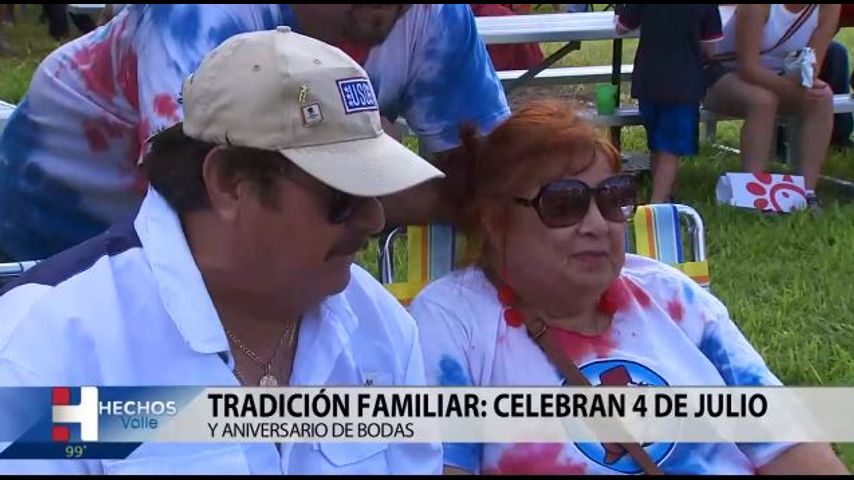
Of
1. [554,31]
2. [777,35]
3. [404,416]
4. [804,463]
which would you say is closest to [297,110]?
[404,416]

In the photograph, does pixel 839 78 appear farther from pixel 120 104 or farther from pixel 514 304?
pixel 120 104

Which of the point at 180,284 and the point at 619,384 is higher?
the point at 180,284

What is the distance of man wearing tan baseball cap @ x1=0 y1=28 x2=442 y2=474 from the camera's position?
5.77 ft

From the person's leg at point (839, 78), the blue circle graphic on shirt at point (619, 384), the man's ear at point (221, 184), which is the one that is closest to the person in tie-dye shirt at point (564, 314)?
the blue circle graphic on shirt at point (619, 384)

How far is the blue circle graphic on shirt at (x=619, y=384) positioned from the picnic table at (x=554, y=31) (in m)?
3.59

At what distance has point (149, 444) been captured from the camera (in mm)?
1845

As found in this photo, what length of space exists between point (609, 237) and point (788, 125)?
4.72m

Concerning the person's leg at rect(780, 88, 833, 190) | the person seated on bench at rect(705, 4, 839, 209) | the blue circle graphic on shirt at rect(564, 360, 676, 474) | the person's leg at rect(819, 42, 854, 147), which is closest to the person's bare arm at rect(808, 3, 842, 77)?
the person seated on bench at rect(705, 4, 839, 209)

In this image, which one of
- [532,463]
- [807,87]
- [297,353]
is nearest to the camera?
[297,353]

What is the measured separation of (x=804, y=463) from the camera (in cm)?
245

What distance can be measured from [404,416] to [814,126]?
4.80 m

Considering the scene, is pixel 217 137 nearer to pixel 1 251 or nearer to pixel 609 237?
pixel 609 237

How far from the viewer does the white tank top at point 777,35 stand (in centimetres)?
616

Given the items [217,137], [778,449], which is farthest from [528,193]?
[217,137]
